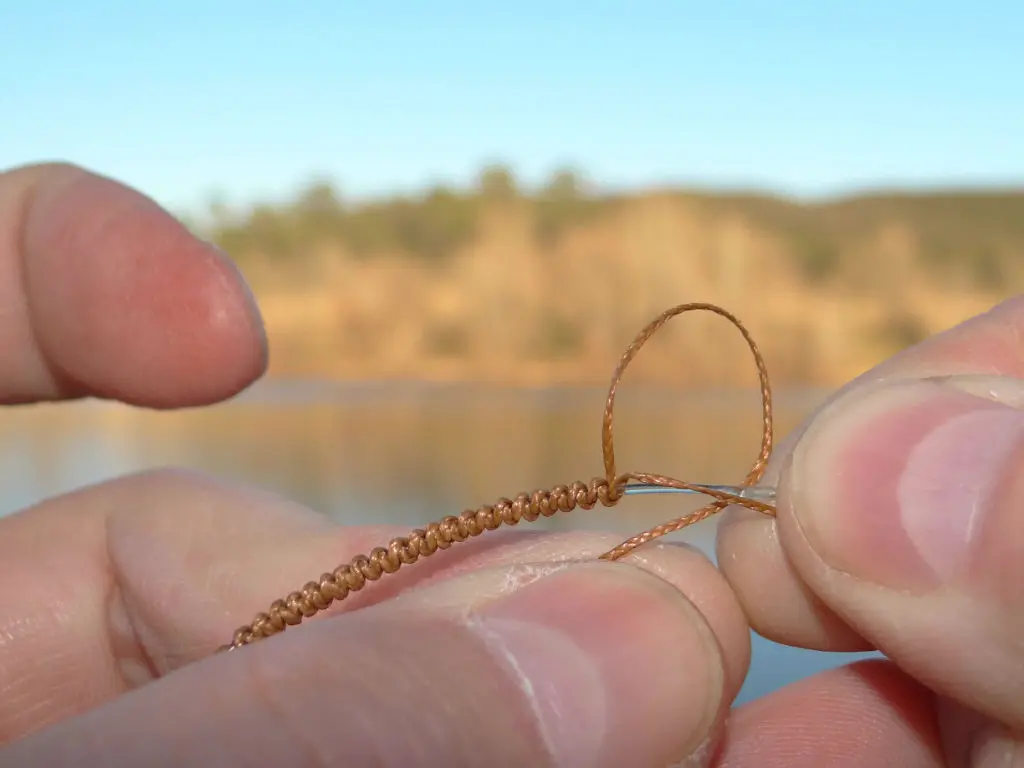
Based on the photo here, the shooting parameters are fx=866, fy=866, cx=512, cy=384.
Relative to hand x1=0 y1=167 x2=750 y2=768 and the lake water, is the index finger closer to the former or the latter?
hand x1=0 y1=167 x2=750 y2=768

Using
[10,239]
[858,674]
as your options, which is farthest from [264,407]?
[858,674]

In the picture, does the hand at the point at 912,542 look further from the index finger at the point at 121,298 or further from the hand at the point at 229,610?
the index finger at the point at 121,298

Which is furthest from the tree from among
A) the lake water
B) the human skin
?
the human skin

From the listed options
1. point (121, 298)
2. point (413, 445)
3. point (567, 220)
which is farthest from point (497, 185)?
point (121, 298)

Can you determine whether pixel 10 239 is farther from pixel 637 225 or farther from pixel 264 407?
pixel 637 225

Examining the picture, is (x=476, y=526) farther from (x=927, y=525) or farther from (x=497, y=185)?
(x=497, y=185)

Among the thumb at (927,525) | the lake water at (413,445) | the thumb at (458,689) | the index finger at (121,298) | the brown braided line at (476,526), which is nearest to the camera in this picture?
the thumb at (458,689)

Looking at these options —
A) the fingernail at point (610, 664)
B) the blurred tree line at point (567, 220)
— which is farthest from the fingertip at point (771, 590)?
the blurred tree line at point (567, 220)
